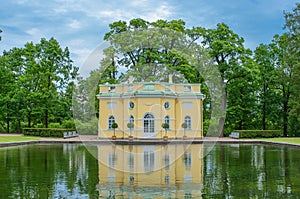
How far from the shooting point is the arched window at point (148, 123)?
28891 mm

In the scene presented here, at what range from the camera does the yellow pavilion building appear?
2888cm

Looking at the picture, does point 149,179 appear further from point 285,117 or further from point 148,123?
point 285,117

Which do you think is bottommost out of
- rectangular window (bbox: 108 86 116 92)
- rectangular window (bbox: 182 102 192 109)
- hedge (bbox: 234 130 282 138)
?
hedge (bbox: 234 130 282 138)

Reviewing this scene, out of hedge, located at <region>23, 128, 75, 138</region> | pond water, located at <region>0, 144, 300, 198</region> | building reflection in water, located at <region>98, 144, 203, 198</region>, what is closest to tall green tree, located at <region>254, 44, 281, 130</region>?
hedge, located at <region>23, 128, 75, 138</region>

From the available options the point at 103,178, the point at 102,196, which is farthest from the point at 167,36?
the point at 102,196

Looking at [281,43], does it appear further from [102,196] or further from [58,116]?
[102,196]

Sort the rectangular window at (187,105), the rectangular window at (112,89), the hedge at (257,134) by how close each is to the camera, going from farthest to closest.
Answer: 1. the hedge at (257,134)
2. the rectangular window at (112,89)
3. the rectangular window at (187,105)

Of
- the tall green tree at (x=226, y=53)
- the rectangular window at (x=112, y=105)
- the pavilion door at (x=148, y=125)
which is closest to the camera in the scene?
the pavilion door at (x=148, y=125)

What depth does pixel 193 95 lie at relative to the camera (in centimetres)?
3038

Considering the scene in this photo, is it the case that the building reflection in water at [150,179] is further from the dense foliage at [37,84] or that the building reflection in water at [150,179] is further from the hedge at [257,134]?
the dense foliage at [37,84]

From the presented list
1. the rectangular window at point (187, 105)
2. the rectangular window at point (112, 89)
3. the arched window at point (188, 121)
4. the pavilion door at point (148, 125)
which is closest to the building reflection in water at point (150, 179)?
the pavilion door at point (148, 125)

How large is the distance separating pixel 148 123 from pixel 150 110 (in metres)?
1.02

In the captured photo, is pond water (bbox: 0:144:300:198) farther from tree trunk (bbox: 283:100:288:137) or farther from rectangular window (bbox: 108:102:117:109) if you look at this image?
tree trunk (bbox: 283:100:288:137)

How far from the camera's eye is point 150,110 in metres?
28.9
